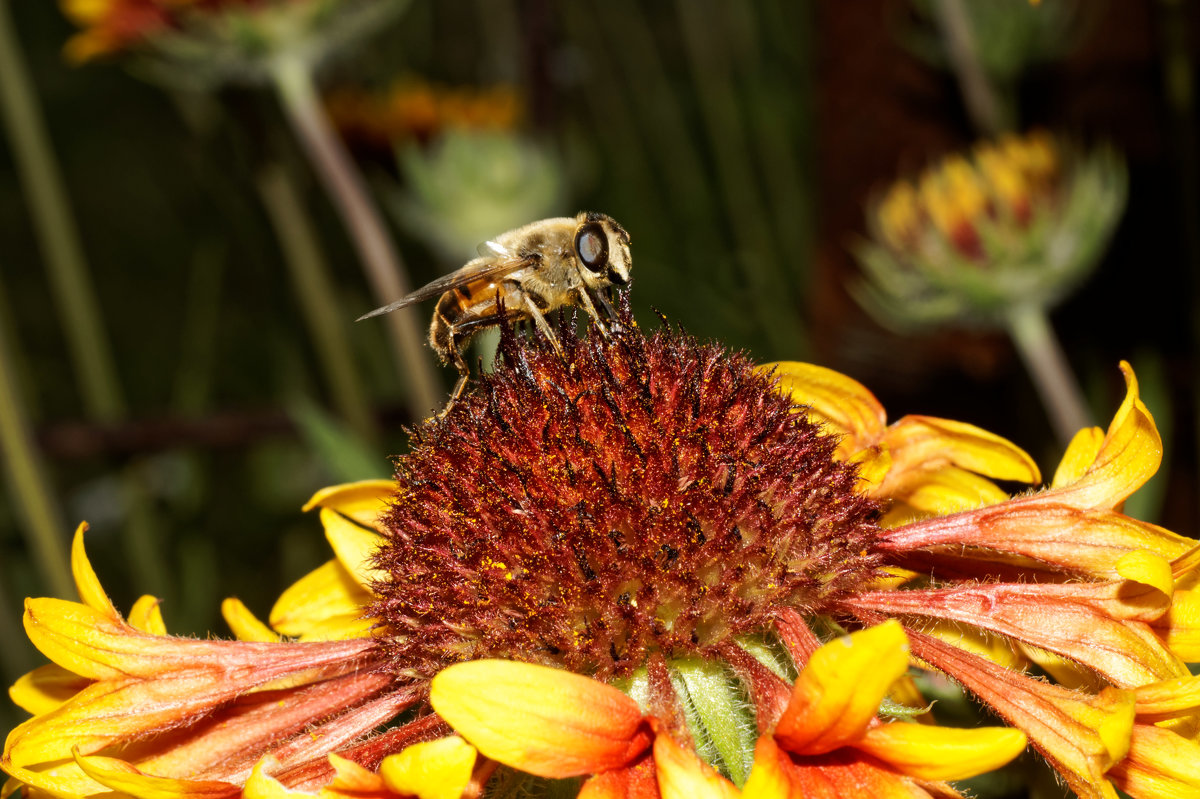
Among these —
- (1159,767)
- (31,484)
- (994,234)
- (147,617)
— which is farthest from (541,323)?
(994,234)

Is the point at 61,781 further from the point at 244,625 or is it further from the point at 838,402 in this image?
the point at 838,402

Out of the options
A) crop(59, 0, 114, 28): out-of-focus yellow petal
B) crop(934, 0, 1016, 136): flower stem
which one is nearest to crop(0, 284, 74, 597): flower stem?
crop(59, 0, 114, 28): out-of-focus yellow petal

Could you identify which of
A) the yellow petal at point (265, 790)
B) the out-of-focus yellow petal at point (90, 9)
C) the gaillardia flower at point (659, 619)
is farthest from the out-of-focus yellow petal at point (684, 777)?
the out-of-focus yellow petal at point (90, 9)

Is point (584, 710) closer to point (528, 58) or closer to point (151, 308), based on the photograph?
point (528, 58)

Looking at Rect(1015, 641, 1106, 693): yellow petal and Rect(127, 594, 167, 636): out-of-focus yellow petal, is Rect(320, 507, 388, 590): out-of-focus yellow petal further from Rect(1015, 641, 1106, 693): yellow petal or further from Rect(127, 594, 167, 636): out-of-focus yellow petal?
Rect(1015, 641, 1106, 693): yellow petal

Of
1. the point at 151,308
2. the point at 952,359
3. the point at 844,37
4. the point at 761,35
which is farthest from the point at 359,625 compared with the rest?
the point at 761,35

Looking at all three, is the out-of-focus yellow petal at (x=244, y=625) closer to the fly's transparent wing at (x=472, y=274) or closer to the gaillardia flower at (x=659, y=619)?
the gaillardia flower at (x=659, y=619)
